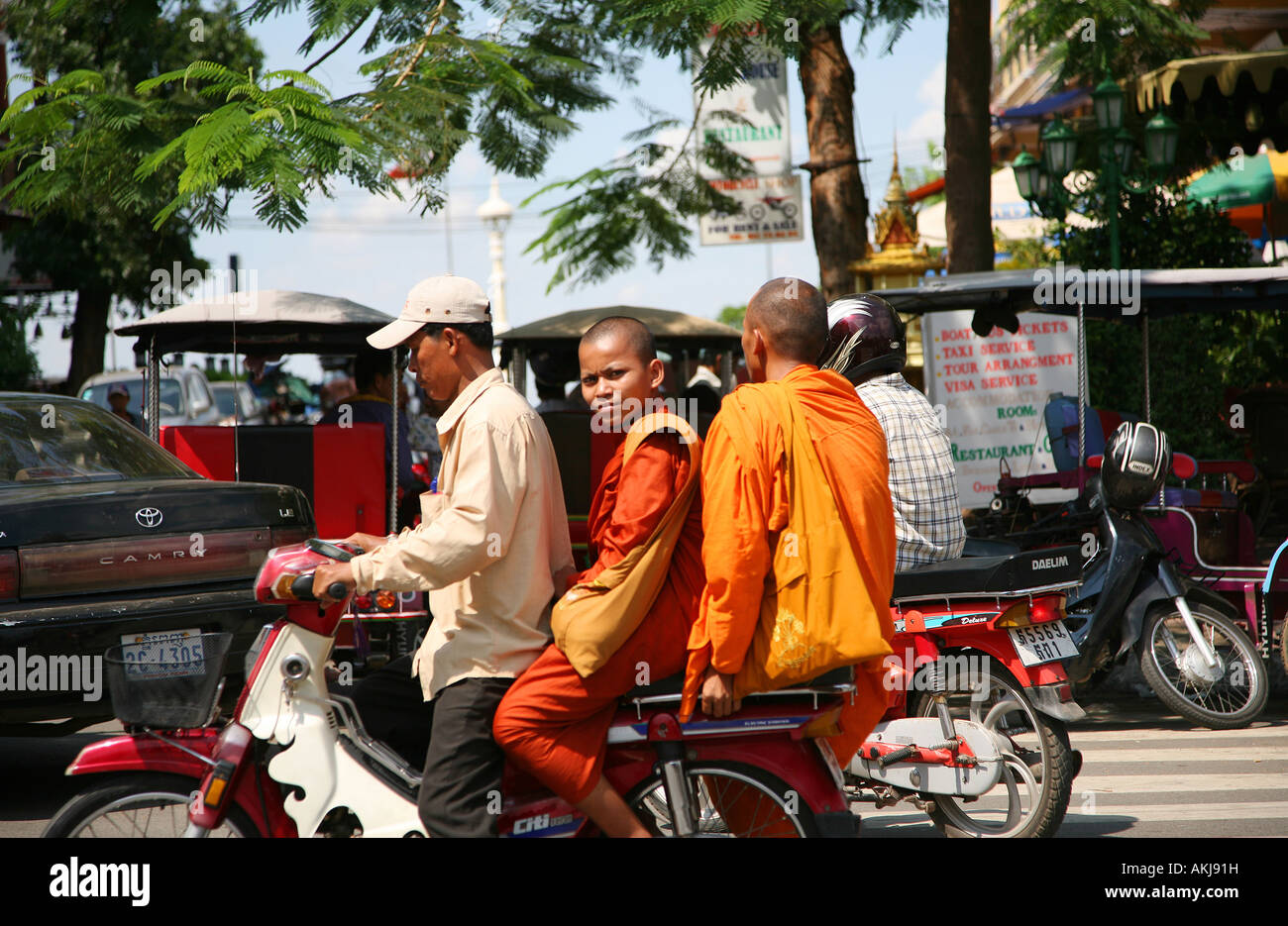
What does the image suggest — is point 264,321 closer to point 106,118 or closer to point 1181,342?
point 106,118

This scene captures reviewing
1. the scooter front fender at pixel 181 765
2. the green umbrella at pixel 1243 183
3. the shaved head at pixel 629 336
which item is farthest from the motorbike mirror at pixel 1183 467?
the green umbrella at pixel 1243 183

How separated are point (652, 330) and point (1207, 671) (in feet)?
22.3

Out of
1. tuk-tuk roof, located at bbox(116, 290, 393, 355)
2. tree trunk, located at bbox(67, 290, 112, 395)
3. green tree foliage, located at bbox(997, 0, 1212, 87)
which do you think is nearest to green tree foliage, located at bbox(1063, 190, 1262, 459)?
green tree foliage, located at bbox(997, 0, 1212, 87)

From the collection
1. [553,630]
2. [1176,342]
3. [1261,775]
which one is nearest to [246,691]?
[553,630]

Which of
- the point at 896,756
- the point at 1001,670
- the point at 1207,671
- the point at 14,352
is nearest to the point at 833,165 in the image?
the point at 1207,671

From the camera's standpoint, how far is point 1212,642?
680cm

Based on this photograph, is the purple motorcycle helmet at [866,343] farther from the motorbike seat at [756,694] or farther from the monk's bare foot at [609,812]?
the monk's bare foot at [609,812]

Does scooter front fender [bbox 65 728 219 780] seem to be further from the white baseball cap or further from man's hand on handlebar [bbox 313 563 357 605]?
the white baseball cap

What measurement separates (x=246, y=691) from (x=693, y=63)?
22.7 feet

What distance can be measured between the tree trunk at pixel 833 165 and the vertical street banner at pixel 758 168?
38 centimetres

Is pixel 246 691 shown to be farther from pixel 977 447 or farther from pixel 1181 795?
pixel 977 447

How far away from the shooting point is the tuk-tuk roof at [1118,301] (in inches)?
295

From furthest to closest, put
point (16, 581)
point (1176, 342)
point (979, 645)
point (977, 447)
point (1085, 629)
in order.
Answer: point (1176, 342), point (977, 447), point (1085, 629), point (16, 581), point (979, 645)

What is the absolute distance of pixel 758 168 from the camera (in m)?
11.8
